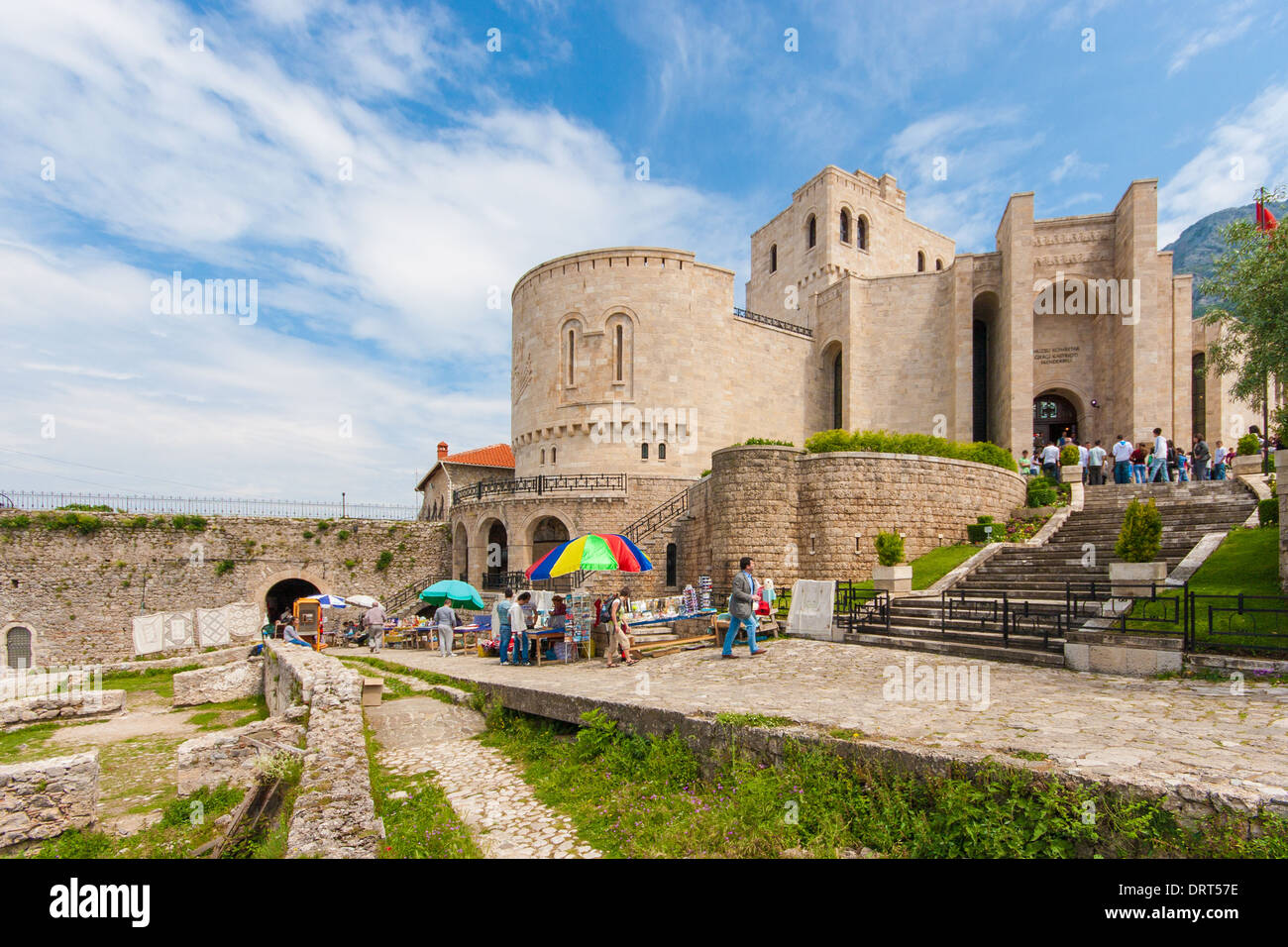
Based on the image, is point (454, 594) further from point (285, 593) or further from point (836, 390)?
point (836, 390)

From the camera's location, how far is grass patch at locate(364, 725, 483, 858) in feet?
15.2

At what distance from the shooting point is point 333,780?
484 cm

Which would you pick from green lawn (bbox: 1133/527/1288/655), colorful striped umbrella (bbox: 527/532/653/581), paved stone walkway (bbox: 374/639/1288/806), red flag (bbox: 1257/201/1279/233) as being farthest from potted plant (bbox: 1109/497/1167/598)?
colorful striped umbrella (bbox: 527/532/653/581)

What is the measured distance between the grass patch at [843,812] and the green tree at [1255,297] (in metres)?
9.58

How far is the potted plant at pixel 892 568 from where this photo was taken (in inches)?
551

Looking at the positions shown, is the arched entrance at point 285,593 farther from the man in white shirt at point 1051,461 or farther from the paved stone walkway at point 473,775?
the man in white shirt at point 1051,461

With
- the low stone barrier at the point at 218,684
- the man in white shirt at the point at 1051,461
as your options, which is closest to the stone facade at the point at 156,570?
the low stone barrier at the point at 218,684

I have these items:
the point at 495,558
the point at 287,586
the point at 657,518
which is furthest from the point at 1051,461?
the point at 287,586

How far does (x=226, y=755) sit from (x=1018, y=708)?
8865 millimetres

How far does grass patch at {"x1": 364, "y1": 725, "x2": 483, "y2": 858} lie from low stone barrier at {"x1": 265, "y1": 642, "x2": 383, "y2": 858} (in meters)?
0.22
